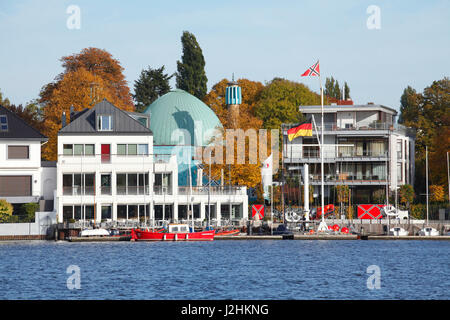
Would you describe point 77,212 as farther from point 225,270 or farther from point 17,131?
point 225,270

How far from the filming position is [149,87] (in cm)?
14862

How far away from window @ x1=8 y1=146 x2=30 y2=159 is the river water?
14.4 m

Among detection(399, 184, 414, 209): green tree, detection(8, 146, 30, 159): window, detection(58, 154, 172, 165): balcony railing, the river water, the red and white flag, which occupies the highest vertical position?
the red and white flag

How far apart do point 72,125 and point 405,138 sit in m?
49.7

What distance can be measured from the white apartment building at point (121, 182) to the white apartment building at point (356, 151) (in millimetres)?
21072

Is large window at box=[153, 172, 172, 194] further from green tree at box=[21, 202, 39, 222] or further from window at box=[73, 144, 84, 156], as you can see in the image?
green tree at box=[21, 202, 39, 222]

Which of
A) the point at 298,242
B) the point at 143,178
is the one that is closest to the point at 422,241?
the point at 298,242

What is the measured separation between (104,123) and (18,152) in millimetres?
9919

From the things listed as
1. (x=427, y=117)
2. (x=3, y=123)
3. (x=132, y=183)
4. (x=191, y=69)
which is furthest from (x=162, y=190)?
(x=191, y=69)

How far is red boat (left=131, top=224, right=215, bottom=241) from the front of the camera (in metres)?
84.4

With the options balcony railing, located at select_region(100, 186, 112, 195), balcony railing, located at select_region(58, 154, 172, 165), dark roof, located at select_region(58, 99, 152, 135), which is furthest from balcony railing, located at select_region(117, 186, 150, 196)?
dark roof, located at select_region(58, 99, 152, 135)

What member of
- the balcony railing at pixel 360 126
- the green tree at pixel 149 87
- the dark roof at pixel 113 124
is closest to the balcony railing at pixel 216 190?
the dark roof at pixel 113 124

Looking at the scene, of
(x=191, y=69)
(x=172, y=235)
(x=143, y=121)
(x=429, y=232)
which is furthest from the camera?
(x=191, y=69)

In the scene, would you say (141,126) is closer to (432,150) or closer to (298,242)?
(298,242)
